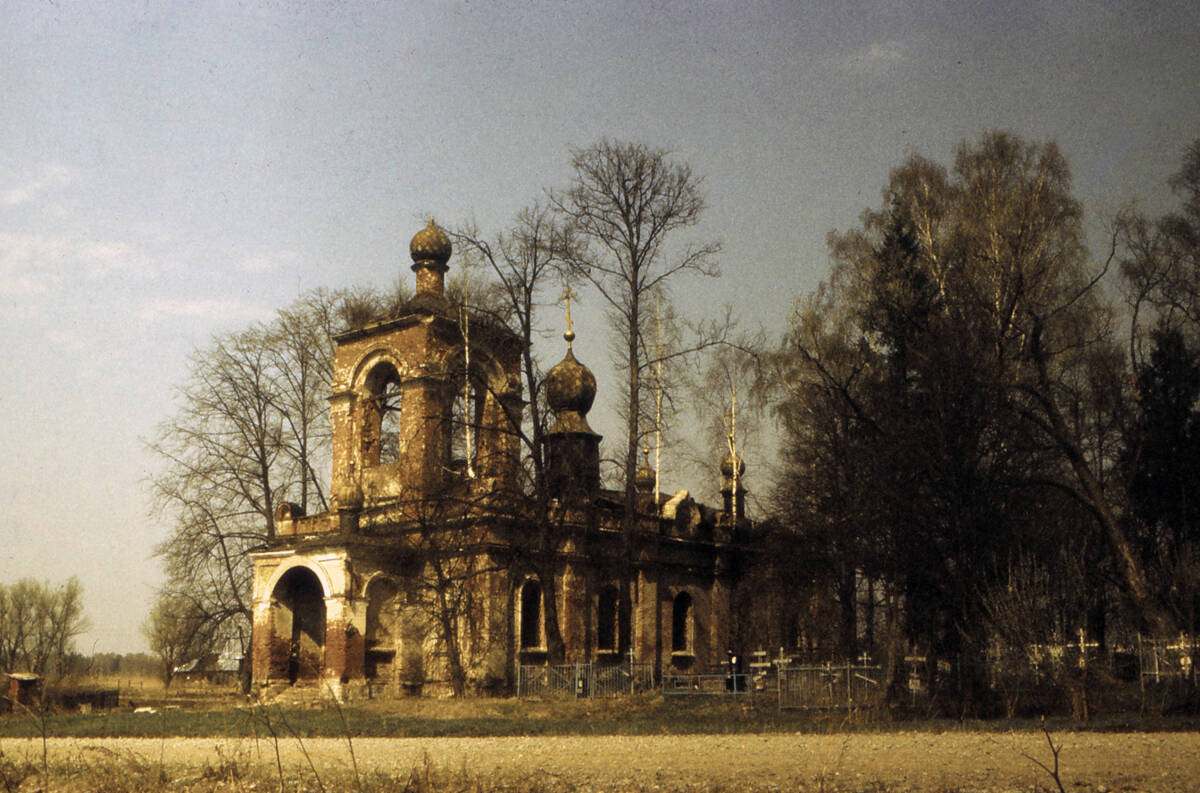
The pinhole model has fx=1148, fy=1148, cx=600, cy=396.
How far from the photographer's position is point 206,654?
1340 inches

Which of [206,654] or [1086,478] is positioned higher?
[1086,478]

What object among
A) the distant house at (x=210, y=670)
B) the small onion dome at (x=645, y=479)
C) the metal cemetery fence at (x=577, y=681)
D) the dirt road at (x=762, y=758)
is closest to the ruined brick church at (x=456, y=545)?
the metal cemetery fence at (x=577, y=681)

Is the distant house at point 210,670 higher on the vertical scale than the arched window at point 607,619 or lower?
lower

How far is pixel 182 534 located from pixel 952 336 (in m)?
21.8

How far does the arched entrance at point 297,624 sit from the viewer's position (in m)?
26.9

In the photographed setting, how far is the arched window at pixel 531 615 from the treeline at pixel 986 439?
260 inches

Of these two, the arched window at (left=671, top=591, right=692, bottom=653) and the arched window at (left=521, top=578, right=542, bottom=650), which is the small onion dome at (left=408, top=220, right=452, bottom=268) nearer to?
the arched window at (left=521, top=578, right=542, bottom=650)

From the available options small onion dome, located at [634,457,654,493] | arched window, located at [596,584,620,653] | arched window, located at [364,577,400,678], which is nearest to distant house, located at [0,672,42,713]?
arched window, located at [364,577,400,678]

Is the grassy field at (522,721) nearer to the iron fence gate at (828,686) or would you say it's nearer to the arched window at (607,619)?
the iron fence gate at (828,686)

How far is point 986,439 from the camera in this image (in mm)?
20562

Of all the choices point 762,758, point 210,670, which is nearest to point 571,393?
point 210,670

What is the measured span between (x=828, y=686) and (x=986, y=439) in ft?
17.5

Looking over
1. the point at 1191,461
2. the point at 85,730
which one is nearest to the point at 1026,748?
the point at 85,730

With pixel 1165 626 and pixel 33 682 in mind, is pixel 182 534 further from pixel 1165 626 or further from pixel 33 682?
pixel 1165 626
